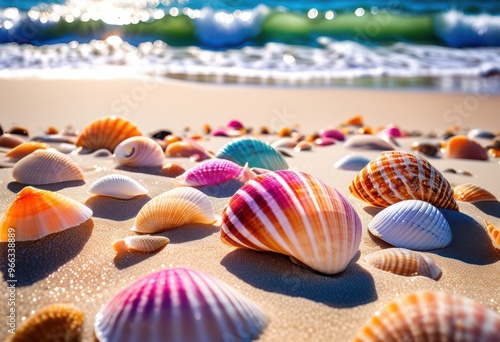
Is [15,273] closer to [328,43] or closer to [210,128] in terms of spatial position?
[210,128]

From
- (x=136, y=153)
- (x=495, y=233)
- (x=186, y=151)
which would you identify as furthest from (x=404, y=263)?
(x=186, y=151)

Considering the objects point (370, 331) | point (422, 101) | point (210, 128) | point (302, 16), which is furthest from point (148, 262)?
point (302, 16)

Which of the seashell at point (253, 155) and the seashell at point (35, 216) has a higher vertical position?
the seashell at point (35, 216)

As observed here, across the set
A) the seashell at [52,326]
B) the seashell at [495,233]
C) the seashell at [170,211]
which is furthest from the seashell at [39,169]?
the seashell at [495,233]

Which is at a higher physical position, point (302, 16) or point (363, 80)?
point (302, 16)

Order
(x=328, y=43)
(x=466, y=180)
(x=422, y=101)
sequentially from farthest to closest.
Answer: (x=328, y=43) → (x=422, y=101) → (x=466, y=180)

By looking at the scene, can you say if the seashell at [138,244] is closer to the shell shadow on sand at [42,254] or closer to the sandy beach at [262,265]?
the sandy beach at [262,265]
